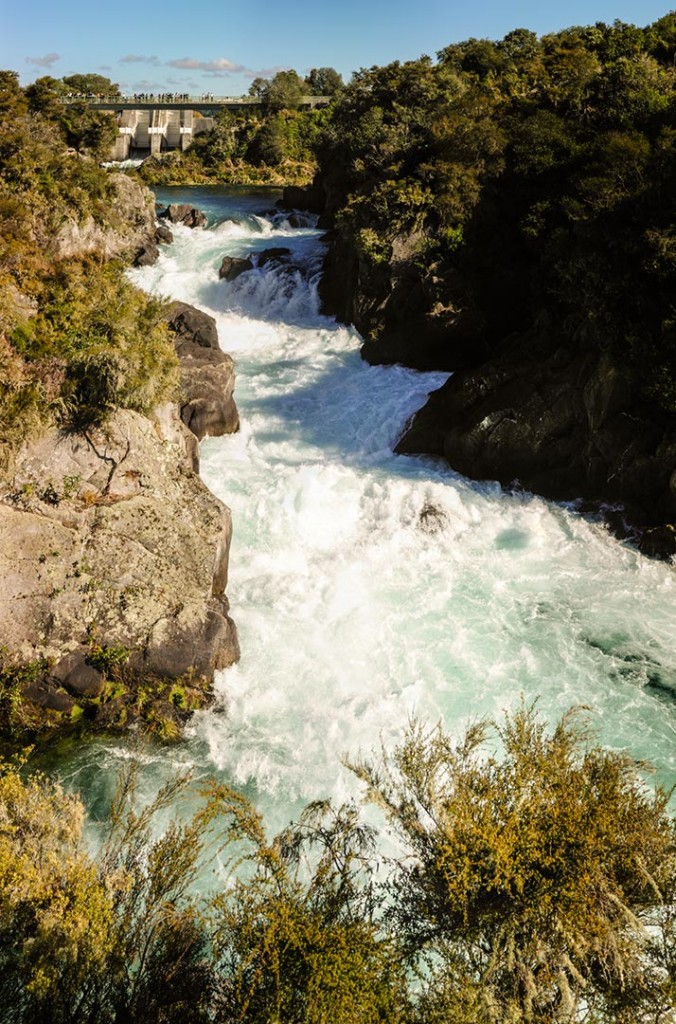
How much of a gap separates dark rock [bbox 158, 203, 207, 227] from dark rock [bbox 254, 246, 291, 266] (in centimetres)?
1003

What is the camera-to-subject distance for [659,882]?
7234 millimetres

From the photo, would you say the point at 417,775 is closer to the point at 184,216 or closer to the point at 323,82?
the point at 184,216

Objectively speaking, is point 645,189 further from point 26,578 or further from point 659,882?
point 26,578

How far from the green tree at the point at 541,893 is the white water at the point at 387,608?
404cm

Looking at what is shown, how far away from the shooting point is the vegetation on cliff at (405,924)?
6.59 m

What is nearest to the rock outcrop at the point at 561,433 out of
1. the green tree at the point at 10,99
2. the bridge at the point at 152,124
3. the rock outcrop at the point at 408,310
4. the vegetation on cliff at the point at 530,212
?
the vegetation on cliff at the point at 530,212

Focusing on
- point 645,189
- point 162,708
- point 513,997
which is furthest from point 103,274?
point 513,997

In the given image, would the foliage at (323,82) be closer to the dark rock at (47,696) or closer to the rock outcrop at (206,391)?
the rock outcrop at (206,391)

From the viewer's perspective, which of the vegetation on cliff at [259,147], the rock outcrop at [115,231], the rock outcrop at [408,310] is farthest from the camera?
the vegetation on cliff at [259,147]

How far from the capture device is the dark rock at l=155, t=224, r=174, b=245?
39.6 metres

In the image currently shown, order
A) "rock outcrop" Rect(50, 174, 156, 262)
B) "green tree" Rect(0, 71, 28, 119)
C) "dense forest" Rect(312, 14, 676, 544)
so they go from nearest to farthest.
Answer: "dense forest" Rect(312, 14, 676, 544), "rock outcrop" Rect(50, 174, 156, 262), "green tree" Rect(0, 71, 28, 119)

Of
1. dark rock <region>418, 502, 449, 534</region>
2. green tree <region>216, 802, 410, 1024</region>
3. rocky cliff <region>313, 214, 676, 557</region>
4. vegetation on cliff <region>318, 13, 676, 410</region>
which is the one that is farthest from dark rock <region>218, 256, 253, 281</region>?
green tree <region>216, 802, 410, 1024</region>

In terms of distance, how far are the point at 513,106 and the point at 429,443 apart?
18.4 m

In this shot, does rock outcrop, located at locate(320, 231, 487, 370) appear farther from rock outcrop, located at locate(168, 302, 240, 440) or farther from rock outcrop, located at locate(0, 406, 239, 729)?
rock outcrop, located at locate(0, 406, 239, 729)
